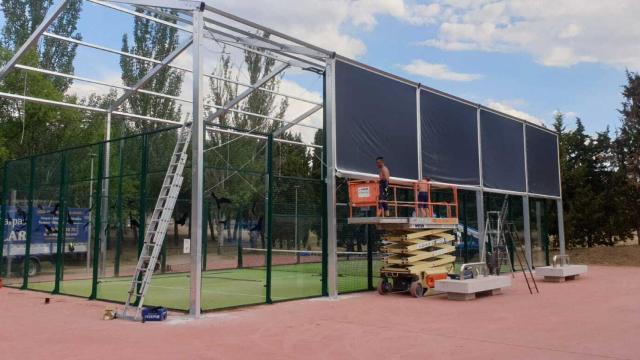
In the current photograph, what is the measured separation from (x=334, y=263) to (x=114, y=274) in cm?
833

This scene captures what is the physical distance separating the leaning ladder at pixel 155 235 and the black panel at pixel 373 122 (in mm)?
4207

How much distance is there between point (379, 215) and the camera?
1315cm

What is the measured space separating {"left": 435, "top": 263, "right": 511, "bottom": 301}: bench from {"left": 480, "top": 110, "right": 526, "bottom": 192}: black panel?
600cm

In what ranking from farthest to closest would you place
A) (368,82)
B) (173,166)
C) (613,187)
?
(613,187), (368,82), (173,166)

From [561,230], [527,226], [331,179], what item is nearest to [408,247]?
[331,179]

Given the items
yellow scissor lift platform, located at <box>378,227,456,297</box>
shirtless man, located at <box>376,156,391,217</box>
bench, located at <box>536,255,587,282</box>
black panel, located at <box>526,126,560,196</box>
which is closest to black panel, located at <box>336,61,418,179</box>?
shirtless man, located at <box>376,156,391,217</box>

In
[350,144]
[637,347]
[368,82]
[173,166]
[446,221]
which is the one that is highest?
[368,82]

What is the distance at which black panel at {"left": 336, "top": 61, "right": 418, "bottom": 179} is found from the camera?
14.1 meters

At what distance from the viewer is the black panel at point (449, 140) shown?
56.1 feet

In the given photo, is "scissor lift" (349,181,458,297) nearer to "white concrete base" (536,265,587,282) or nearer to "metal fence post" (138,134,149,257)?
"white concrete base" (536,265,587,282)

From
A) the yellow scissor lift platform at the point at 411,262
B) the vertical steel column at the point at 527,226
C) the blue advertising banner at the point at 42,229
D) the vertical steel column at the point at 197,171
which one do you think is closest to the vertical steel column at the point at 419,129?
the yellow scissor lift platform at the point at 411,262

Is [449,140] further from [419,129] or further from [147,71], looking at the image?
[147,71]

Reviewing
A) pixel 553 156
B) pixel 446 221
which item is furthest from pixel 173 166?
pixel 553 156

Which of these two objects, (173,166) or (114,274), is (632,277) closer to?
(173,166)
